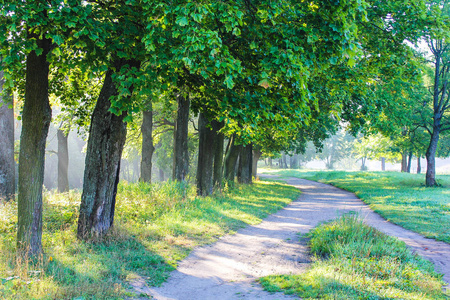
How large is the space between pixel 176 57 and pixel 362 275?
188 inches

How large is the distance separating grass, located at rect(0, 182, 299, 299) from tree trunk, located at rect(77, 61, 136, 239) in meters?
0.44

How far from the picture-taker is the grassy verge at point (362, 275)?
489cm

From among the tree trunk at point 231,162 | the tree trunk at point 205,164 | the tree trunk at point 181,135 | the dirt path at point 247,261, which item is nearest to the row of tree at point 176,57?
the dirt path at point 247,261

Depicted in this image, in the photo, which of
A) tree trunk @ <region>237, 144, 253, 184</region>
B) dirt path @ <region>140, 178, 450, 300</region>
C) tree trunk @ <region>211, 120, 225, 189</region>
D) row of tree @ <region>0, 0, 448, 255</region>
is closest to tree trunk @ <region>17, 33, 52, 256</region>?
row of tree @ <region>0, 0, 448, 255</region>

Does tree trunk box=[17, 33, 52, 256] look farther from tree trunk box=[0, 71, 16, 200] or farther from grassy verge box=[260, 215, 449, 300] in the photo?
tree trunk box=[0, 71, 16, 200]

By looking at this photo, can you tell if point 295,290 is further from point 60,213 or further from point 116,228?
point 60,213

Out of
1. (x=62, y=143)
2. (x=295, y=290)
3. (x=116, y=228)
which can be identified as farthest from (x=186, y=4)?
(x=62, y=143)

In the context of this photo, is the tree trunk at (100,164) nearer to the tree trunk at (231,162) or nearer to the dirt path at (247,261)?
the dirt path at (247,261)

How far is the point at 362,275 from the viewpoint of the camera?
5.40 meters

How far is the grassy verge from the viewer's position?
4.89 metres

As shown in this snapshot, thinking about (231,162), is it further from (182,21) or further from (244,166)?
(182,21)

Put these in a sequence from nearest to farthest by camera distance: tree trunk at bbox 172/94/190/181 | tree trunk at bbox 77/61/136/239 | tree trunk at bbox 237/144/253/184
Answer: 1. tree trunk at bbox 77/61/136/239
2. tree trunk at bbox 172/94/190/181
3. tree trunk at bbox 237/144/253/184

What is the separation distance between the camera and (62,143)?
20.4m

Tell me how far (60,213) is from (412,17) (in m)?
10.8
